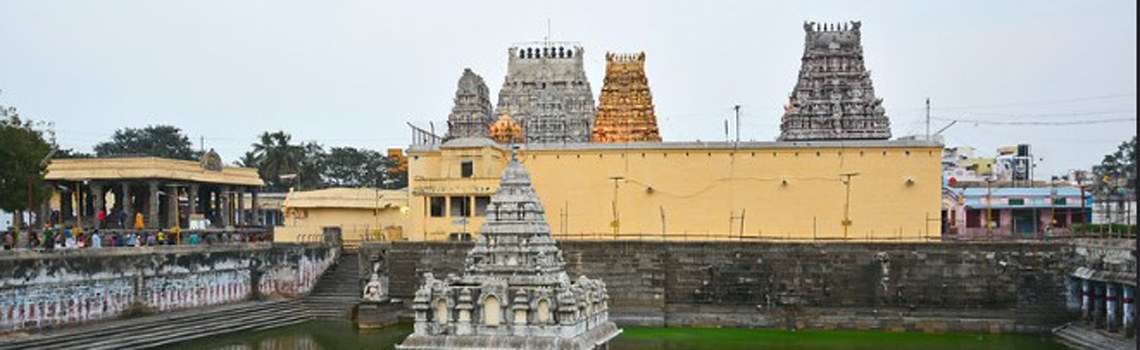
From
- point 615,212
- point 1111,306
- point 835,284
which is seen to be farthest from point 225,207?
point 1111,306

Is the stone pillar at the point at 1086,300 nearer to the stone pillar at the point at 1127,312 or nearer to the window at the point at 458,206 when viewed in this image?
the stone pillar at the point at 1127,312

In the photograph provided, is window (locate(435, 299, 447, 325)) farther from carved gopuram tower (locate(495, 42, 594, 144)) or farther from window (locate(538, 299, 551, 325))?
carved gopuram tower (locate(495, 42, 594, 144))

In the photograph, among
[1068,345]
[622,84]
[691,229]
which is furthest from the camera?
[622,84]

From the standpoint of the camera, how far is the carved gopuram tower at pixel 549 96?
52.8m

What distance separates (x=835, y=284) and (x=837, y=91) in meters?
21.3

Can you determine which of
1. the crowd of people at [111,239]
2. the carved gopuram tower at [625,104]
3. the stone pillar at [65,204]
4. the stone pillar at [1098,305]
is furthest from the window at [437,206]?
the stone pillar at [1098,305]

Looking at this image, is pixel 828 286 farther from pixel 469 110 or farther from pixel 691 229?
pixel 469 110

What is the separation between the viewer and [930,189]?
1292 inches

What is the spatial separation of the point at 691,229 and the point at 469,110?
65.0ft

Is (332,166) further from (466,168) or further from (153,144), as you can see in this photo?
(466,168)

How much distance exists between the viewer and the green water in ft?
82.8

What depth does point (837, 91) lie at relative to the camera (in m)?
48.4

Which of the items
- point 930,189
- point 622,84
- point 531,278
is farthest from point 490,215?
point 622,84

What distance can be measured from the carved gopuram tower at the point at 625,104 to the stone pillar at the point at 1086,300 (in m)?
23.7
